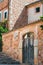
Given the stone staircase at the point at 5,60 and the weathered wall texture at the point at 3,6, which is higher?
the weathered wall texture at the point at 3,6

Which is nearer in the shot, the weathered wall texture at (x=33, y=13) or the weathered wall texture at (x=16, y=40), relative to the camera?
the weathered wall texture at (x=16, y=40)

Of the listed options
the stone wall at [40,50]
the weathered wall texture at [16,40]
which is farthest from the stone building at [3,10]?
the stone wall at [40,50]

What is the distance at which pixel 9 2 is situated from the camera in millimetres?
33719

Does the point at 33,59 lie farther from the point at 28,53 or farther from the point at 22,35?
the point at 22,35

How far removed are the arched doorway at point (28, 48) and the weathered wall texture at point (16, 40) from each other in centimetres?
41

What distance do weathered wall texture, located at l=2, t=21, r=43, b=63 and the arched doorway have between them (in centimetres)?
41

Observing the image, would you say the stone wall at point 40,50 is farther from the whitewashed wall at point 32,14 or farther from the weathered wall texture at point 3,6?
the weathered wall texture at point 3,6

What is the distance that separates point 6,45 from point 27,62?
5009 mm

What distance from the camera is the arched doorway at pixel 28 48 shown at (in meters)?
22.0

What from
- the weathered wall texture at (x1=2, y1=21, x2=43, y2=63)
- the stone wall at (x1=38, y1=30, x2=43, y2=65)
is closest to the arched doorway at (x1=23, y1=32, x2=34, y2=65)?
the weathered wall texture at (x1=2, y1=21, x2=43, y2=63)

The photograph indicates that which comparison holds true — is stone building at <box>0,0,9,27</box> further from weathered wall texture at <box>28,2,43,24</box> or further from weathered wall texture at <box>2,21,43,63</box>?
weathered wall texture at <box>2,21,43,63</box>

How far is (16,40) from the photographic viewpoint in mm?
24359

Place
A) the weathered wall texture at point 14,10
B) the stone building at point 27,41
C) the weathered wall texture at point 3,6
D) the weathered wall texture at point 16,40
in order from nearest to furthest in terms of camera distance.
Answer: the stone building at point 27,41 → the weathered wall texture at point 16,40 → the weathered wall texture at point 14,10 → the weathered wall texture at point 3,6

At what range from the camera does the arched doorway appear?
866 inches
